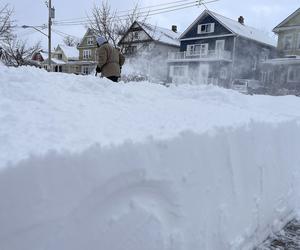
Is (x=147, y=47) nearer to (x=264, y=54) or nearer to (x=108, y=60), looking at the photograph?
(x=264, y=54)

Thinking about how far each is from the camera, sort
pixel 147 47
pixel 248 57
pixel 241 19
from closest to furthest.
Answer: pixel 147 47 → pixel 248 57 → pixel 241 19

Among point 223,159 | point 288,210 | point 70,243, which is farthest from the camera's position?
point 288,210

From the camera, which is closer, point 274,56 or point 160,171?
point 160,171

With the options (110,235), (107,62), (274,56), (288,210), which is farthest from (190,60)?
(110,235)

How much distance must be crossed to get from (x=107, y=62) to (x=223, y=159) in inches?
163

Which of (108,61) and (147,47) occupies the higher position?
(147,47)

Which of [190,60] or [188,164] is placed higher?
[190,60]

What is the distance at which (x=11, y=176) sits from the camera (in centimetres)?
131

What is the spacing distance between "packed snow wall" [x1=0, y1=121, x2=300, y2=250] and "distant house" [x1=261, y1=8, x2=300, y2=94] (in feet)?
84.6

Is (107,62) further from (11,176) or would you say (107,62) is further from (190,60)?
(190,60)

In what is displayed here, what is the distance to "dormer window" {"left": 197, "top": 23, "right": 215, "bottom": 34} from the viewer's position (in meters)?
31.7

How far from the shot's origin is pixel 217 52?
30.6 meters

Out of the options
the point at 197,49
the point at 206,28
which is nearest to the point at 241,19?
the point at 206,28

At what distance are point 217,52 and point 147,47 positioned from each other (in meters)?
7.15
